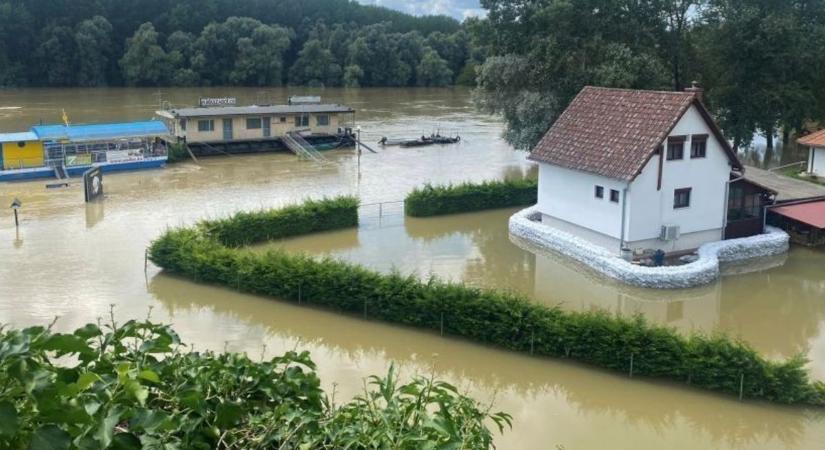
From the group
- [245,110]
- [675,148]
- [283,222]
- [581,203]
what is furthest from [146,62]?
[675,148]

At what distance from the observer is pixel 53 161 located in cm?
4069

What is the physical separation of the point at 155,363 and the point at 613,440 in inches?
453

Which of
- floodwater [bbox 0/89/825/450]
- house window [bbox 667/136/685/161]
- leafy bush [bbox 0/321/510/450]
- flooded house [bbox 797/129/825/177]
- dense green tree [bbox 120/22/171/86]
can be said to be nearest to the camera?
leafy bush [bbox 0/321/510/450]

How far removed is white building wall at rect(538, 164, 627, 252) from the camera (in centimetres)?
2647

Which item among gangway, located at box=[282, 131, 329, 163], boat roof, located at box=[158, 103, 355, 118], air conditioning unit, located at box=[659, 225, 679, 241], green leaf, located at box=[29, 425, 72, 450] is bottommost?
air conditioning unit, located at box=[659, 225, 679, 241]

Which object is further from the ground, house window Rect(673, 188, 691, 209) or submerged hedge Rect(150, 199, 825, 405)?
house window Rect(673, 188, 691, 209)

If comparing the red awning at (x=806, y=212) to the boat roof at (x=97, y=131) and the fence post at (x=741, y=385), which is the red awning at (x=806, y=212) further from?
the boat roof at (x=97, y=131)

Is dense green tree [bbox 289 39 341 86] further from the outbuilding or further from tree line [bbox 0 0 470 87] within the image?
the outbuilding

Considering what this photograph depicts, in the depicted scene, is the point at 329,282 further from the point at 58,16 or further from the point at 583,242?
the point at 58,16

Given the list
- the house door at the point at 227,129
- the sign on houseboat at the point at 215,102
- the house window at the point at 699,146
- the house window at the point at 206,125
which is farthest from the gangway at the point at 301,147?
the house window at the point at 699,146

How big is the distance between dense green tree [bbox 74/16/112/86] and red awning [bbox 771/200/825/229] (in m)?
70.7

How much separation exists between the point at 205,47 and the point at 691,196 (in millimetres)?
66639

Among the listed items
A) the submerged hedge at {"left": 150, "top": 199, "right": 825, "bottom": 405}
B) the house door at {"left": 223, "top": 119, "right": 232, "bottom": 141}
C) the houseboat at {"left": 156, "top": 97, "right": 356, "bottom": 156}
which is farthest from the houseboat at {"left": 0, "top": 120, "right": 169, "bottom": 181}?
the submerged hedge at {"left": 150, "top": 199, "right": 825, "bottom": 405}

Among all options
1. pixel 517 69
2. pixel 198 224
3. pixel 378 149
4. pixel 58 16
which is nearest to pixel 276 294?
pixel 198 224
